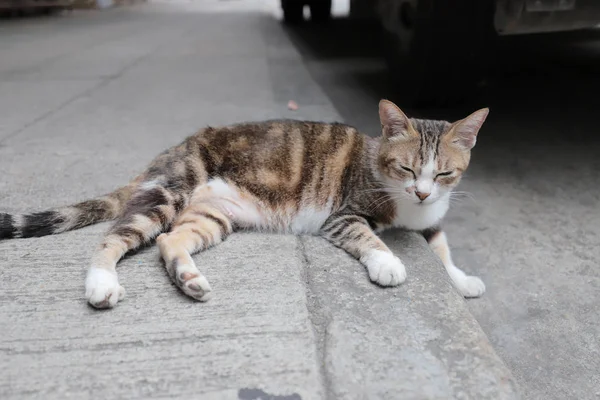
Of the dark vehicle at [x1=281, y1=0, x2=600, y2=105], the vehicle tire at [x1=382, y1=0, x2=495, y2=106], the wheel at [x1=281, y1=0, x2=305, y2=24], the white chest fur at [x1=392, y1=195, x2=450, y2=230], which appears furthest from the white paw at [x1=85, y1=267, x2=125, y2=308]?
the wheel at [x1=281, y1=0, x2=305, y2=24]

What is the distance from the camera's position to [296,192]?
7.77ft

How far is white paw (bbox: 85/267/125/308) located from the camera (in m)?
1.61

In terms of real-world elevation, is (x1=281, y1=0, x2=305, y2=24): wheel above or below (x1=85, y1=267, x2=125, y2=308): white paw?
below

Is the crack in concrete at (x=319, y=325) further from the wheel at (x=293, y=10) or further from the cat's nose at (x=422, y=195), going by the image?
the wheel at (x=293, y=10)

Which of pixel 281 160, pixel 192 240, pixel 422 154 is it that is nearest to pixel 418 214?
pixel 422 154

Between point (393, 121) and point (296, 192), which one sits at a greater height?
point (393, 121)

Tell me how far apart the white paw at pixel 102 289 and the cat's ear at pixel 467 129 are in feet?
4.84

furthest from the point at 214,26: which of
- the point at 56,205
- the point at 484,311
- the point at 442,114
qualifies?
the point at 484,311

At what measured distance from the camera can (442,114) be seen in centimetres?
438

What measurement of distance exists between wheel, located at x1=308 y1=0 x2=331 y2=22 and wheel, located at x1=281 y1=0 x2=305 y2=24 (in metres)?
0.28

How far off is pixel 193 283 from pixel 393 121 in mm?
1126

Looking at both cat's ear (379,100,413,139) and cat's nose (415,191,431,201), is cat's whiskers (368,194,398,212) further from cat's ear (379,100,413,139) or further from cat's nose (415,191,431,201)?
cat's ear (379,100,413,139)

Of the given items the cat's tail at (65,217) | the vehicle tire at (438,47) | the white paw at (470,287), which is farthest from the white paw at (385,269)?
the vehicle tire at (438,47)

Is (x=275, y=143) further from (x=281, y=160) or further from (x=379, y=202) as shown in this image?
(x=379, y=202)
